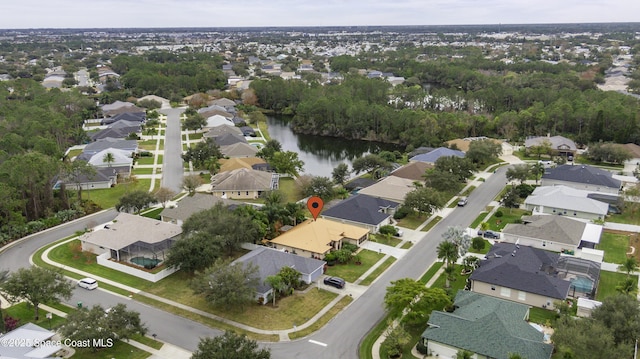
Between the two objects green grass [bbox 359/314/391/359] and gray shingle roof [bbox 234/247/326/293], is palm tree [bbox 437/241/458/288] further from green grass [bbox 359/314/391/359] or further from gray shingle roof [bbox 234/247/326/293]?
gray shingle roof [bbox 234/247/326/293]

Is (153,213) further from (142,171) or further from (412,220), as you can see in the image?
(412,220)

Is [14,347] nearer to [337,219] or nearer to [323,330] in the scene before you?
[323,330]

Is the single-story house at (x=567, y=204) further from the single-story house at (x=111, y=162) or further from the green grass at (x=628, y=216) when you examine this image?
the single-story house at (x=111, y=162)

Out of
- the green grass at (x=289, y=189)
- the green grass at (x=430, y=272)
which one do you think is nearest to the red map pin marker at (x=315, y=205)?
the green grass at (x=289, y=189)

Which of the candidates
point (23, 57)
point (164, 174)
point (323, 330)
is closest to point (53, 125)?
point (164, 174)

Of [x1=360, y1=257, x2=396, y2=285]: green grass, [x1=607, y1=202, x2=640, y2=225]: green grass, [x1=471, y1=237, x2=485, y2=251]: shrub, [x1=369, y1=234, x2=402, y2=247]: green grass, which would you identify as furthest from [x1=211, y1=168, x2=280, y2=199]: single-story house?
[x1=607, y1=202, x2=640, y2=225]: green grass

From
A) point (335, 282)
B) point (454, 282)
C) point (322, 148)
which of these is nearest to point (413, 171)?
point (454, 282)
